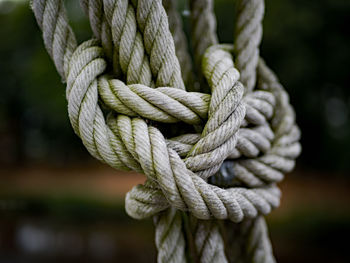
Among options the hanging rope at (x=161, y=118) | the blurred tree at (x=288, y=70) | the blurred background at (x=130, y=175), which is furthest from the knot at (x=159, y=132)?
the blurred tree at (x=288, y=70)

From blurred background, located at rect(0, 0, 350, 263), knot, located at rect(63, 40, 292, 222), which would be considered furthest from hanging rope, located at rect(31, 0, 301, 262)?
blurred background, located at rect(0, 0, 350, 263)

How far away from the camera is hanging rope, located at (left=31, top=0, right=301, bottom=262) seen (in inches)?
10.9

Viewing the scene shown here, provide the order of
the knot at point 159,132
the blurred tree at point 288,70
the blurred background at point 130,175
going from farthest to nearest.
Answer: the blurred tree at point 288,70 → the blurred background at point 130,175 → the knot at point 159,132

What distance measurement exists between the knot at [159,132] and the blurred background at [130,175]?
4.99ft

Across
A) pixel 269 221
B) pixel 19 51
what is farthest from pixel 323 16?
pixel 19 51

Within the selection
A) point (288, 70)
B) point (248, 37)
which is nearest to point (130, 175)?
point (288, 70)

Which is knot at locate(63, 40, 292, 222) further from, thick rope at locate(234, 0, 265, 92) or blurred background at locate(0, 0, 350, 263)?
blurred background at locate(0, 0, 350, 263)

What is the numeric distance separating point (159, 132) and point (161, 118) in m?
0.01

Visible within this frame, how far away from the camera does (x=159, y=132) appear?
284mm

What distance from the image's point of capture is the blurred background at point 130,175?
1.77 m

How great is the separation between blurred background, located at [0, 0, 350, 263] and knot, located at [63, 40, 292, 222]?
1.52m

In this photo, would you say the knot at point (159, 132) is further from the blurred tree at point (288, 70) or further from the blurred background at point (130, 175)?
the blurred tree at point (288, 70)

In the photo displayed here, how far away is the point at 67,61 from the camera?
31 cm

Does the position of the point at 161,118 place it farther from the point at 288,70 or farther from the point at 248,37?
the point at 288,70
